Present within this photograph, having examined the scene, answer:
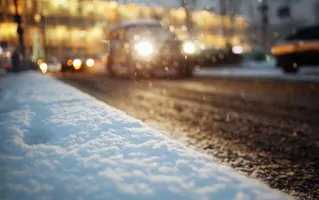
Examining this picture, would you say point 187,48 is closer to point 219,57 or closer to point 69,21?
point 219,57

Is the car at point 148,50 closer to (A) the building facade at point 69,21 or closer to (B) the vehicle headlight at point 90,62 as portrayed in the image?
(B) the vehicle headlight at point 90,62

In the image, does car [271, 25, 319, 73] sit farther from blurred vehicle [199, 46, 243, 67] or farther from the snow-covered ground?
blurred vehicle [199, 46, 243, 67]

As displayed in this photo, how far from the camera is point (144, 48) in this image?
11.4m

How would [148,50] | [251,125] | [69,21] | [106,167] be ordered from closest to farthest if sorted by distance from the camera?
[106,167]
[251,125]
[148,50]
[69,21]

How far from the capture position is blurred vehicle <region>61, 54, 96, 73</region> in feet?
68.4

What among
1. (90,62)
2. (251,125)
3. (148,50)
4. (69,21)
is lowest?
(251,125)

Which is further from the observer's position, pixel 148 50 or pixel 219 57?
pixel 219 57

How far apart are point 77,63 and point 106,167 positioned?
19491mm

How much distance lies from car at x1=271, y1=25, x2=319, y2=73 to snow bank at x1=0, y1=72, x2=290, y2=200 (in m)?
9.31

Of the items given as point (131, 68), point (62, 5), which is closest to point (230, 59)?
point (131, 68)

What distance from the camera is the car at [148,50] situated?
1143 cm

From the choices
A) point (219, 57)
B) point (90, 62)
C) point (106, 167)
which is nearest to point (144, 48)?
point (106, 167)

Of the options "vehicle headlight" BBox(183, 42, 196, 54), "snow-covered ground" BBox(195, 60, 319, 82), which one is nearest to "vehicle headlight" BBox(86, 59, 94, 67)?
"vehicle headlight" BBox(183, 42, 196, 54)

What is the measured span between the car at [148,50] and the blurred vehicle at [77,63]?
8.82 metres
